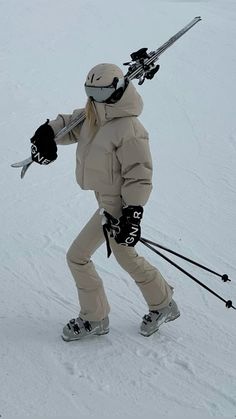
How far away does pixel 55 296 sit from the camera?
4512 mm

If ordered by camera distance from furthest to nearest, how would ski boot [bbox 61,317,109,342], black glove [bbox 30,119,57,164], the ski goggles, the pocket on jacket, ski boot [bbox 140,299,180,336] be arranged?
ski boot [bbox 140,299,180,336] < ski boot [bbox 61,317,109,342] < black glove [bbox 30,119,57,164] < the pocket on jacket < the ski goggles

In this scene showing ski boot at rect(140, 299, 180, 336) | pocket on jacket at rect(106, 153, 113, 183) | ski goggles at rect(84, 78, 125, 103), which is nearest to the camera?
ski goggles at rect(84, 78, 125, 103)

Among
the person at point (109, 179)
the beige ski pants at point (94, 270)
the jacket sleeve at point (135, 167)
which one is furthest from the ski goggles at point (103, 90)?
the beige ski pants at point (94, 270)

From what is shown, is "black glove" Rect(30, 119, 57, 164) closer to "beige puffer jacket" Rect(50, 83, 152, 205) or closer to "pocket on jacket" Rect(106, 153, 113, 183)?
"beige puffer jacket" Rect(50, 83, 152, 205)

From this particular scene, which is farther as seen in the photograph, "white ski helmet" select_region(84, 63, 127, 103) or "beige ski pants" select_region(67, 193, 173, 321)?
"beige ski pants" select_region(67, 193, 173, 321)

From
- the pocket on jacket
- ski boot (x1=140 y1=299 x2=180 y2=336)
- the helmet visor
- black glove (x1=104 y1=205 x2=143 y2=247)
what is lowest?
ski boot (x1=140 y1=299 x2=180 y2=336)

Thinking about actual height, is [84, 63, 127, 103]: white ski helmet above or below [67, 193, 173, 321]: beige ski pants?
above

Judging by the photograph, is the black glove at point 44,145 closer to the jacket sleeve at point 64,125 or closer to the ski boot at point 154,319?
the jacket sleeve at point 64,125

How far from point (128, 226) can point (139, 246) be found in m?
1.95

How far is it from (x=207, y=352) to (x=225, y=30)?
31.9 ft

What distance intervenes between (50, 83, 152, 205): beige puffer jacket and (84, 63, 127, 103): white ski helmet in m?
0.04

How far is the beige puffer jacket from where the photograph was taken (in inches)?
137

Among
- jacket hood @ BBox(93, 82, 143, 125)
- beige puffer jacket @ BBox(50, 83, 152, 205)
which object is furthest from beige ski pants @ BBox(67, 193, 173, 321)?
jacket hood @ BBox(93, 82, 143, 125)

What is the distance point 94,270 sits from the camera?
3936 millimetres
